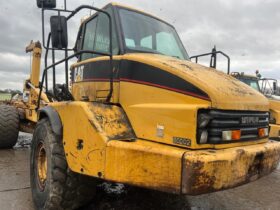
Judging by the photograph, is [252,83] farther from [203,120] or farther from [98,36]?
[203,120]

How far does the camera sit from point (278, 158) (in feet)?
12.6

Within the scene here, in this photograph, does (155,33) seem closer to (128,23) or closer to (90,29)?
(128,23)

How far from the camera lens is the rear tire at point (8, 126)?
7.46 m

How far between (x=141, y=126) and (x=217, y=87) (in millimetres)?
792

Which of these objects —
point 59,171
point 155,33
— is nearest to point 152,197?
point 59,171

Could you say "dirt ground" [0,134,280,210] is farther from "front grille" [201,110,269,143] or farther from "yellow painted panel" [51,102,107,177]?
"front grille" [201,110,269,143]

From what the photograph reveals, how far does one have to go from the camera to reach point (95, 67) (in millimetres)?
4145

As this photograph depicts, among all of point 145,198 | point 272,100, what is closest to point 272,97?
point 272,100

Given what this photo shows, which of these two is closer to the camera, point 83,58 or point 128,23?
point 128,23

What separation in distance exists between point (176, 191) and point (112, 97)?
4.33 ft

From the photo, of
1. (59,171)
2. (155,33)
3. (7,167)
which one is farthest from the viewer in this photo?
(7,167)

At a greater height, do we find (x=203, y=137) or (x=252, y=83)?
(x=252, y=83)

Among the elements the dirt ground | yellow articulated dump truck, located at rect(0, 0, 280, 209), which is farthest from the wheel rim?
the dirt ground

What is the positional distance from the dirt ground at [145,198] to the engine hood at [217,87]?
160 cm
